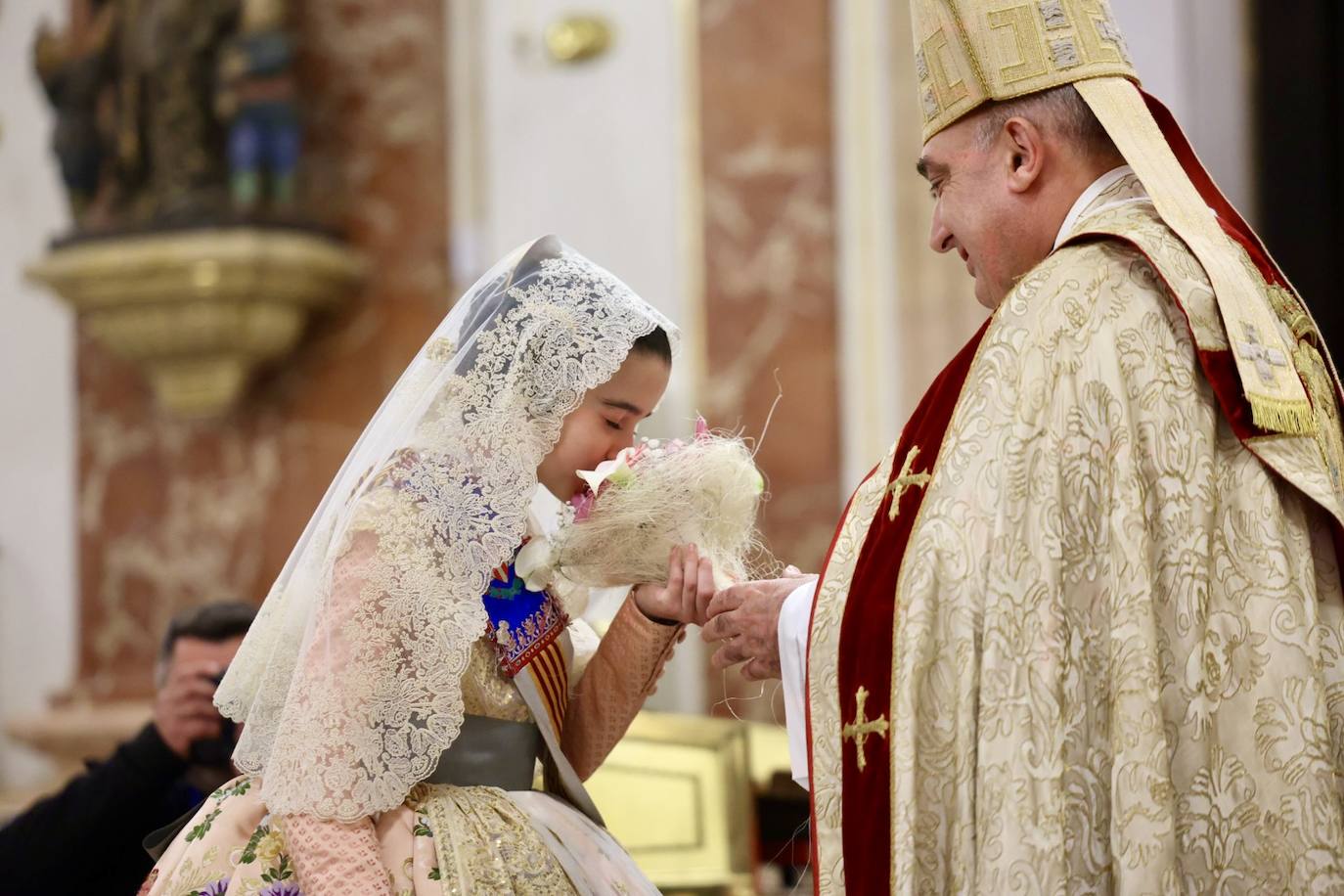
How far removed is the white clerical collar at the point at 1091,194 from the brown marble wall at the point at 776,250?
3.93 metres

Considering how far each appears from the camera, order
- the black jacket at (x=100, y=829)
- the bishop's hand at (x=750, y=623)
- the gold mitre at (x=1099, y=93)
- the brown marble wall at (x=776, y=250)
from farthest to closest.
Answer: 1. the brown marble wall at (x=776, y=250)
2. the black jacket at (x=100, y=829)
3. the bishop's hand at (x=750, y=623)
4. the gold mitre at (x=1099, y=93)

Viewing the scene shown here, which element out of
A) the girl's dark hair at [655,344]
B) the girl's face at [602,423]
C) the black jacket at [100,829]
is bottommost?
the black jacket at [100,829]

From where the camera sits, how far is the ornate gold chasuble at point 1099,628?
2.19 meters

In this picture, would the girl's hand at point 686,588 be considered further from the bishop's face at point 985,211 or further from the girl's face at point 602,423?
the bishop's face at point 985,211

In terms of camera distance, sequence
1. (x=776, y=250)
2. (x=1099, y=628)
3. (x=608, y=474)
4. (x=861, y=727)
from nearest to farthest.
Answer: (x=1099, y=628)
(x=861, y=727)
(x=608, y=474)
(x=776, y=250)

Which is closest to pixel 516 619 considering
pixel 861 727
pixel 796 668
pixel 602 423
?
pixel 602 423

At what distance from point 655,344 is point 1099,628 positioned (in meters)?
0.85

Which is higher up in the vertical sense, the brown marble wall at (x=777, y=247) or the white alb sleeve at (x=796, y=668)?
the brown marble wall at (x=777, y=247)

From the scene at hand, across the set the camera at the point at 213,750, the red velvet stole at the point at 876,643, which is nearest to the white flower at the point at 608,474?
the red velvet stole at the point at 876,643

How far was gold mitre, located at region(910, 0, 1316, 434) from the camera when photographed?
2.31 m

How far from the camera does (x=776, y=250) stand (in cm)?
661

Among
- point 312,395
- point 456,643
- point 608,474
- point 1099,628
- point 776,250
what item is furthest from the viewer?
point 312,395

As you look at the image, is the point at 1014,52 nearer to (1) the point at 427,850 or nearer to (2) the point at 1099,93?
(2) the point at 1099,93

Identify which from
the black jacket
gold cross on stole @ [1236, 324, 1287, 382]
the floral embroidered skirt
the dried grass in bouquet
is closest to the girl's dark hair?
the dried grass in bouquet
